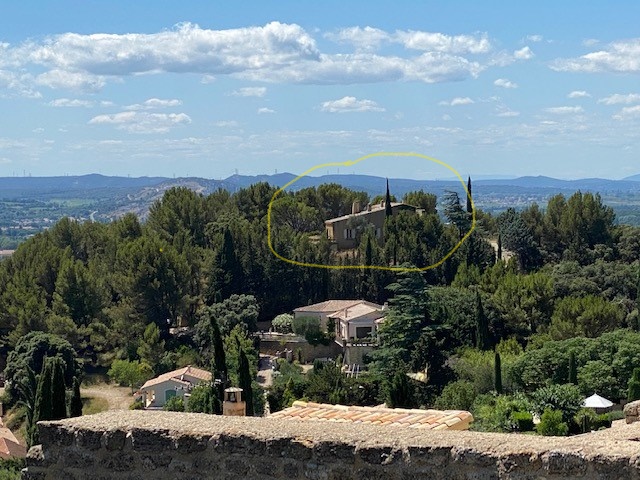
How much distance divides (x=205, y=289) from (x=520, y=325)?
1523 cm

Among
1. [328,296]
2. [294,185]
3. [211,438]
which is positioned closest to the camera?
[211,438]

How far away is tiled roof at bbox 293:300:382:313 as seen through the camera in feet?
150

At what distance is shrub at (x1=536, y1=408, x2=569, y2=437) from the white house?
52.7 feet

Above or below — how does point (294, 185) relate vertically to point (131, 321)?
above

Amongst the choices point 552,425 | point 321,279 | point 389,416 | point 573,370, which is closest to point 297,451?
point 389,416

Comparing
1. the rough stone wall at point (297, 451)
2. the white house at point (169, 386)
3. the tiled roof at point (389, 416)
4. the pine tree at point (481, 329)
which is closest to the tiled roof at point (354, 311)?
the pine tree at point (481, 329)

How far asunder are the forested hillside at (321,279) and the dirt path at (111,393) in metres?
2.06

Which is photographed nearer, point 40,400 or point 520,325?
point 40,400

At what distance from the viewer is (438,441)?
13.4 ft

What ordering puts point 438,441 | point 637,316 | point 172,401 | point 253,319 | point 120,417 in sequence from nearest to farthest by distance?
point 438,441 → point 120,417 → point 172,401 → point 637,316 → point 253,319

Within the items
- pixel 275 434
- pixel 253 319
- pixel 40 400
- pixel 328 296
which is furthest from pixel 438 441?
pixel 328 296

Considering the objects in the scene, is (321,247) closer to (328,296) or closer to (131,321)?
(328,296)

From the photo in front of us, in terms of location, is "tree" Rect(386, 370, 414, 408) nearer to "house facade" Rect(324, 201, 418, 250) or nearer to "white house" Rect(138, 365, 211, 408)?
"white house" Rect(138, 365, 211, 408)

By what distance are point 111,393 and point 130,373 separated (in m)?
Answer: 1.03
